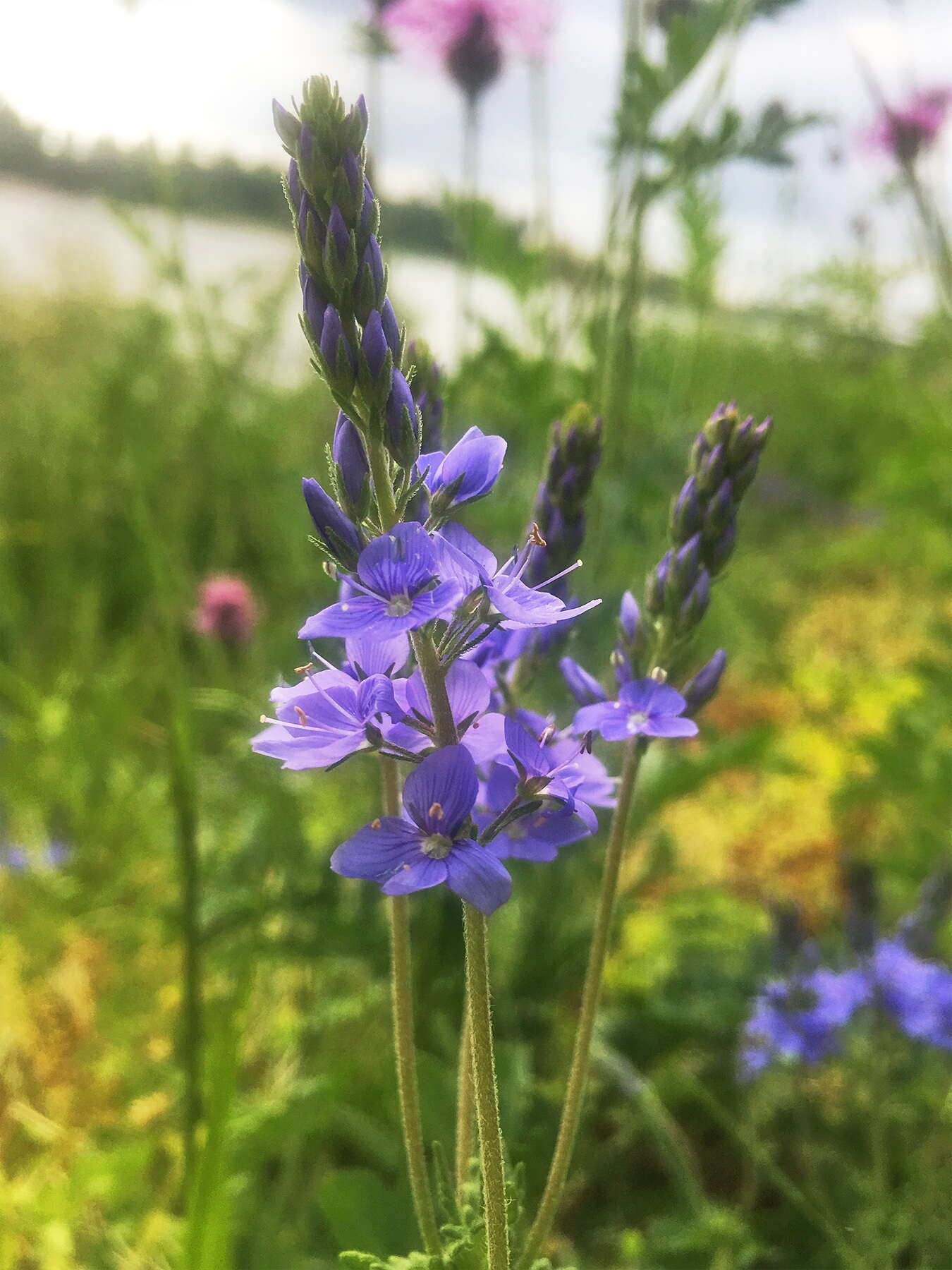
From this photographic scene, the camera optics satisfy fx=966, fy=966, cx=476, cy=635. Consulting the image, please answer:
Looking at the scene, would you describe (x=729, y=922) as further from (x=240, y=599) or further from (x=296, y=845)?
(x=240, y=599)

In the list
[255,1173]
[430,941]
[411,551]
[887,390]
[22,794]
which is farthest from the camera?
[887,390]

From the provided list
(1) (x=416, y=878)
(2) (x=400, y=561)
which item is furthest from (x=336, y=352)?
(1) (x=416, y=878)

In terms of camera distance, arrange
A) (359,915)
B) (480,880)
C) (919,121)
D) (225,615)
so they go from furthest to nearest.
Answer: (919,121)
(225,615)
(359,915)
(480,880)

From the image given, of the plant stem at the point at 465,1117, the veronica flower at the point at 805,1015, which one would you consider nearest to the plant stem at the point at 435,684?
the plant stem at the point at 465,1117

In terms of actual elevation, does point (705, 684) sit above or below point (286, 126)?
below

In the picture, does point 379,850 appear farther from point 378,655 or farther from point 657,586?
point 657,586

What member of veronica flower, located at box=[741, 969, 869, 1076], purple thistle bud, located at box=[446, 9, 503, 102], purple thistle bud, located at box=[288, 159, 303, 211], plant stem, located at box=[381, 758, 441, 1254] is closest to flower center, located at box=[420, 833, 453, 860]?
plant stem, located at box=[381, 758, 441, 1254]

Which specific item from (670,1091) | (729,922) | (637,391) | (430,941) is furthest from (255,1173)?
(637,391)
